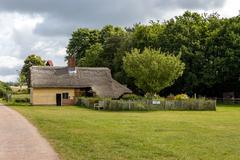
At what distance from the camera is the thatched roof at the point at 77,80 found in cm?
6888

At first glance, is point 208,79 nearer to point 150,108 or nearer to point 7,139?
point 150,108

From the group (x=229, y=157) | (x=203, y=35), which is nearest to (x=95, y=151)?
(x=229, y=157)

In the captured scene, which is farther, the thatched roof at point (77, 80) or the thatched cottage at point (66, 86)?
the thatched roof at point (77, 80)

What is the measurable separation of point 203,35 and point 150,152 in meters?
62.2

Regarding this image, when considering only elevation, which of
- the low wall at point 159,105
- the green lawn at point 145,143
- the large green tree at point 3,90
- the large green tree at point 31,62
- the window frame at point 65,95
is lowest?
the green lawn at point 145,143

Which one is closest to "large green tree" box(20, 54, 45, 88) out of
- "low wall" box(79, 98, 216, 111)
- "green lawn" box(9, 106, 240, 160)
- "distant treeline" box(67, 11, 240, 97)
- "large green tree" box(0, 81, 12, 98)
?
"large green tree" box(0, 81, 12, 98)

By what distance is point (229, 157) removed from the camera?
53.7 feet

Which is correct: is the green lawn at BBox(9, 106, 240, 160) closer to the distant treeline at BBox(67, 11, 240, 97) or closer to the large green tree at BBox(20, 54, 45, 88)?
the distant treeline at BBox(67, 11, 240, 97)

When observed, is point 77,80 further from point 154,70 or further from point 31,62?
point 31,62

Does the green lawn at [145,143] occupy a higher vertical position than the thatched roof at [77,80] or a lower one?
lower

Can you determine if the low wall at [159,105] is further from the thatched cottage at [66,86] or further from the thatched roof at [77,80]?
the thatched cottage at [66,86]

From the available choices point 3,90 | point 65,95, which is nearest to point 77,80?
point 65,95

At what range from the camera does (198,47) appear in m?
74.0

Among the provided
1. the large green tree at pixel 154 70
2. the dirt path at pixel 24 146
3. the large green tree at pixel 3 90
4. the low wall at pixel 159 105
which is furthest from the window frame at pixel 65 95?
the dirt path at pixel 24 146
